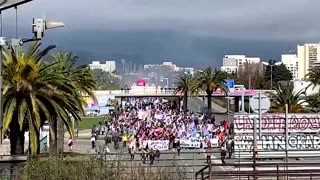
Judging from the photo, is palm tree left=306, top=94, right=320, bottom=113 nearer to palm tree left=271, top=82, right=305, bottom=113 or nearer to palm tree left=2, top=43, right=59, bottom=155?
palm tree left=271, top=82, right=305, bottom=113

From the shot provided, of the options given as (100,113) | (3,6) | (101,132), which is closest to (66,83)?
(3,6)

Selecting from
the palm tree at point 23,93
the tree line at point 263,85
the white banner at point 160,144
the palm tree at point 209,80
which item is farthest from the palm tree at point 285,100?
the palm tree at point 209,80

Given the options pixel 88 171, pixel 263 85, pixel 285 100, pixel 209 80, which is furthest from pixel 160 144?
pixel 263 85

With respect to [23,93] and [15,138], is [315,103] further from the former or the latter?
[23,93]

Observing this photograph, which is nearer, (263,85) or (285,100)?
(285,100)

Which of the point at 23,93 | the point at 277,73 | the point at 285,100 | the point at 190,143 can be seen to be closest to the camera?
the point at 23,93

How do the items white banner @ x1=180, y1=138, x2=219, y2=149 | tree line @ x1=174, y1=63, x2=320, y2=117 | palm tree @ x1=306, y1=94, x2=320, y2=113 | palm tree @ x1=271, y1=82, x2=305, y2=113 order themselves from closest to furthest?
1. white banner @ x1=180, y1=138, x2=219, y2=149
2. palm tree @ x1=271, y1=82, x2=305, y2=113
3. tree line @ x1=174, y1=63, x2=320, y2=117
4. palm tree @ x1=306, y1=94, x2=320, y2=113

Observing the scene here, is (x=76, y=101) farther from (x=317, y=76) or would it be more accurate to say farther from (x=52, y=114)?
(x=317, y=76)

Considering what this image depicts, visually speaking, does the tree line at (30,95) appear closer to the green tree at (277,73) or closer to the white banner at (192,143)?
the white banner at (192,143)

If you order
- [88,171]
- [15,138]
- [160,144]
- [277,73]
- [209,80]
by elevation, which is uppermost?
[277,73]

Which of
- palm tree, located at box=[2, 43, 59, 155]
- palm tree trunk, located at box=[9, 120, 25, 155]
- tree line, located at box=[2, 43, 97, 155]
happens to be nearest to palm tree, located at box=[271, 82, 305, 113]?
tree line, located at box=[2, 43, 97, 155]

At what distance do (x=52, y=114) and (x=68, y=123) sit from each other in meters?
1.76

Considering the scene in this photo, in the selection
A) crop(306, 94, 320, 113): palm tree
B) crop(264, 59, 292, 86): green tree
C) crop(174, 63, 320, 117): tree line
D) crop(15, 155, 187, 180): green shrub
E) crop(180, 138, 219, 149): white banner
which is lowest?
crop(180, 138, 219, 149): white banner

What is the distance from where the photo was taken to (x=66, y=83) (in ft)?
86.2
